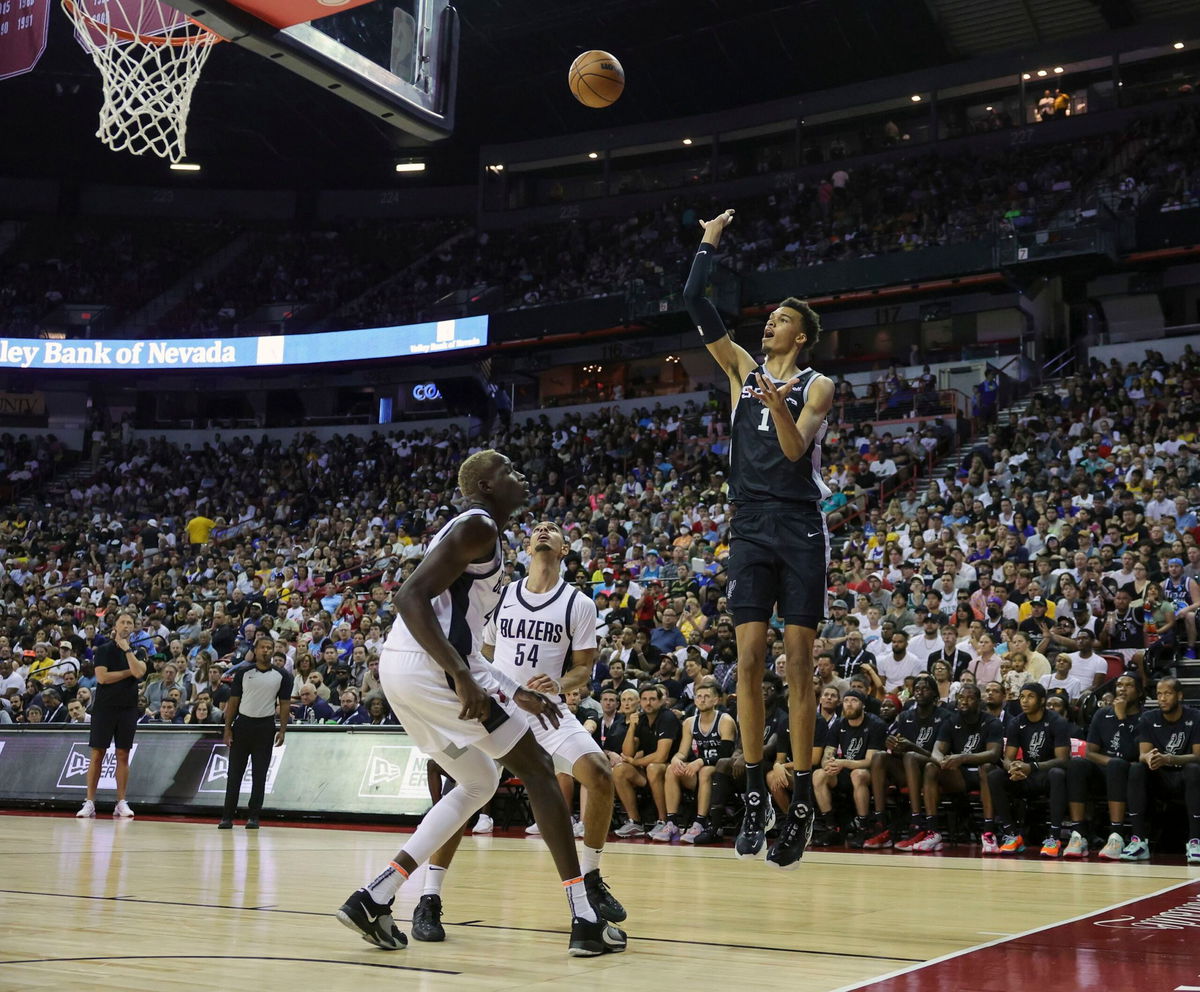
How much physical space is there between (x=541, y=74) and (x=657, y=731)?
79.5ft

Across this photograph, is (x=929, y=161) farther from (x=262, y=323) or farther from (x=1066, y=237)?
(x=262, y=323)

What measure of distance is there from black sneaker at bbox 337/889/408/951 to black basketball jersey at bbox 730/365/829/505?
2.33 m

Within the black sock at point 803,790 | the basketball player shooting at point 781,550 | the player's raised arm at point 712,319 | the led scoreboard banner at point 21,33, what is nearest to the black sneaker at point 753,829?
the basketball player shooting at point 781,550

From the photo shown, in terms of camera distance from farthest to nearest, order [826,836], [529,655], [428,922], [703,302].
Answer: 1. [826,836]
2. [529,655]
3. [703,302]
4. [428,922]

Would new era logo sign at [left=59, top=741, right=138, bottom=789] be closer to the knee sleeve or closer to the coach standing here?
the coach standing

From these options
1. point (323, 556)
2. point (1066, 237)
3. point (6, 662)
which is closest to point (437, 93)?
point (6, 662)

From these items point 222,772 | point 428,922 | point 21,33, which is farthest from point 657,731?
point 21,33

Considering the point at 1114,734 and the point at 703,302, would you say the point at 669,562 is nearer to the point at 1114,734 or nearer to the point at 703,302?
the point at 1114,734

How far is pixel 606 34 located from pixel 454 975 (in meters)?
29.0

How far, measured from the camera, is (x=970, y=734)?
36.2 ft

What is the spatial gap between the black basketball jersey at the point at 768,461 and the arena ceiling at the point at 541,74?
83.3ft

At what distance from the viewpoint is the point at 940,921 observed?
5898mm

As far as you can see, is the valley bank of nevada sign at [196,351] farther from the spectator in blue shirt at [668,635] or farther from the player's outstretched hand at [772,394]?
the player's outstretched hand at [772,394]

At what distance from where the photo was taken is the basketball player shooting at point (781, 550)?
217 inches
